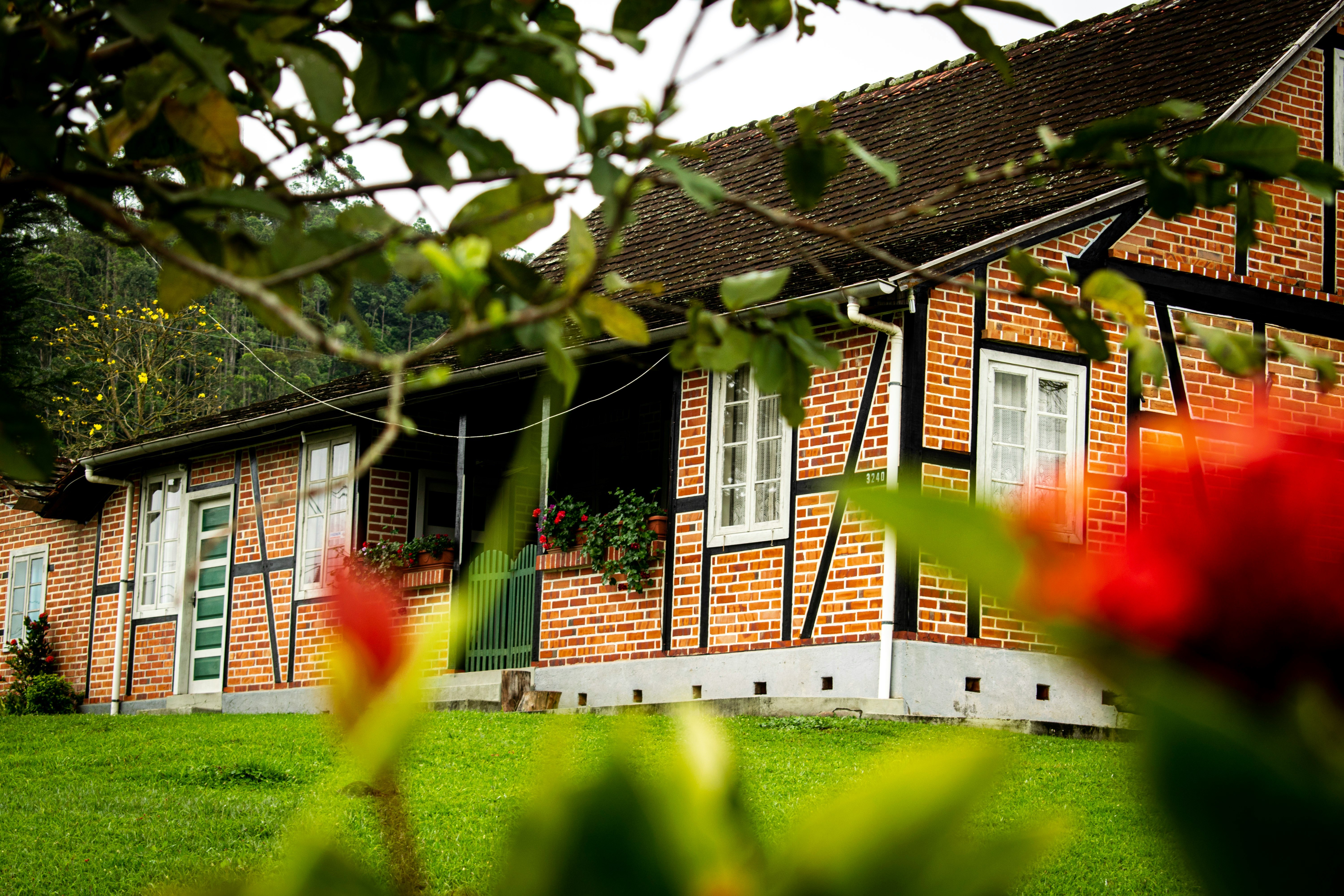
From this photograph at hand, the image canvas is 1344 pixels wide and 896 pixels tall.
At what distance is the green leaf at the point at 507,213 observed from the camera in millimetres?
1776

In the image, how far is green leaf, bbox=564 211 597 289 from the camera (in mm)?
1532

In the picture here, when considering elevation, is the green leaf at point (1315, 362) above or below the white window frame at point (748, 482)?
below

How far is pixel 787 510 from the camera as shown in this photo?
1066 cm

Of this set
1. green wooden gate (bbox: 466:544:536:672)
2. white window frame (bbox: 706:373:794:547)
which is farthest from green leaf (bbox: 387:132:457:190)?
green wooden gate (bbox: 466:544:536:672)

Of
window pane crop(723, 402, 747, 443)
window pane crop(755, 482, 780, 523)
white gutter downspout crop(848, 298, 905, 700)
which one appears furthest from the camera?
window pane crop(723, 402, 747, 443)

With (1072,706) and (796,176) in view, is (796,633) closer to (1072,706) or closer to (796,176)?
(1072,706)

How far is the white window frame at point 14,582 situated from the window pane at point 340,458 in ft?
19.0

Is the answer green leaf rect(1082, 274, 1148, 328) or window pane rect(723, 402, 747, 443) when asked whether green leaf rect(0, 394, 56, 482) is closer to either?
green leaf rect(1082, 274, 1148, 328)

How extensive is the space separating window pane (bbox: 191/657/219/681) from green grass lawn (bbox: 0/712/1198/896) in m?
4.45

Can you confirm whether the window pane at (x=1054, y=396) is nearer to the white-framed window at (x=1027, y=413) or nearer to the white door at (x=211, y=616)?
the white-framed window at (x=1027, y=413)

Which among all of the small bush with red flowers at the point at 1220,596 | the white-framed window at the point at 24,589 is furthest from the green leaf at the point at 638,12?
the white-framed window at the point at 24,589

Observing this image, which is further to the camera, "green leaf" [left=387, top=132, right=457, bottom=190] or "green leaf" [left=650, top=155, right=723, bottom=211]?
"green leaf" [left=387, top=132, right=457, bottom=190]

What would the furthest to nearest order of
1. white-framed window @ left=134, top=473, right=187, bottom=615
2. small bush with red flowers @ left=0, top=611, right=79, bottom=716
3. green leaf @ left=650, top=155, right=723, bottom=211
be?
1. small bush with red flowers @ left=0, top=611, right=79, bottom=716
2. white-framed window @ left=134, top=473, right=187, bottom=615
3. green leaf @ left=650, top=155, right=723, bottom=211

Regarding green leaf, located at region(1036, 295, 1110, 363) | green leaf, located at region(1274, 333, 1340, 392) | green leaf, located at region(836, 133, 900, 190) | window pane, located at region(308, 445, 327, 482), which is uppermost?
window pane, located at region(308, 445, 327, 482)
